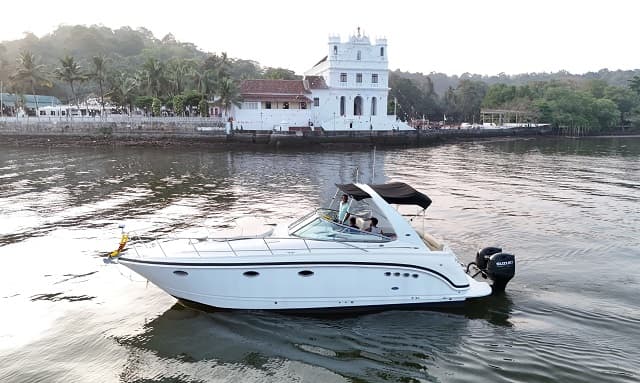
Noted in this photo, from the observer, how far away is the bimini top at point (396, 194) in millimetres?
9453

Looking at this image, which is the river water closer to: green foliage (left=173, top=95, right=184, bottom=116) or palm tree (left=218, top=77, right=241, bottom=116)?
palm tree (left=218, top=77, right=241, bottom=116)

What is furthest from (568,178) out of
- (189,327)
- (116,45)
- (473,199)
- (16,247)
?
(116,45)

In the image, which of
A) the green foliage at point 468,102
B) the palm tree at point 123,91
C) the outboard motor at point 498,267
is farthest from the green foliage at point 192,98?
the green foliage at point 468,102

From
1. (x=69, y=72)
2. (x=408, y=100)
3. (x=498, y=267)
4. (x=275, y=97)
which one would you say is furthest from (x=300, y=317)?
(x=408, y=100)

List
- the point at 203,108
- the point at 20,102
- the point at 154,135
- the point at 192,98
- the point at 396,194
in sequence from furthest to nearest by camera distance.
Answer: the point at 20,102, the point at 192,98, the point at 203,108, the point at 154,135, the point at 396,194

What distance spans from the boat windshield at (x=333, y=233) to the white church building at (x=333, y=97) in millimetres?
42736

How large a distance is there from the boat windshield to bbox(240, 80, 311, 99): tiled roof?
1800 inches

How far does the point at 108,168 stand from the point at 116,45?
4141 inches

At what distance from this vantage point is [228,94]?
166 ft

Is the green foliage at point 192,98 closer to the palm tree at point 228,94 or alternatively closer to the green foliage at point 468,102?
the palm tree at point 228,94

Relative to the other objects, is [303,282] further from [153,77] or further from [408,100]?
[408,100]

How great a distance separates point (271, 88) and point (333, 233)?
157 feet

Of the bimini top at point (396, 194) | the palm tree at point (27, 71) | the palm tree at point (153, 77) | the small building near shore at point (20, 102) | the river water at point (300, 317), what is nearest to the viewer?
the river water at point (300, 317)

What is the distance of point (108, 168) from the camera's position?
30.0 m
